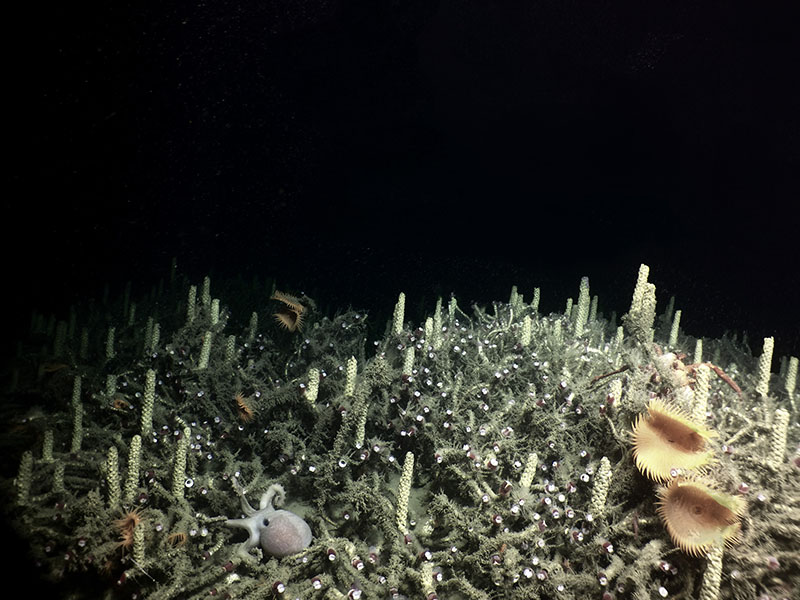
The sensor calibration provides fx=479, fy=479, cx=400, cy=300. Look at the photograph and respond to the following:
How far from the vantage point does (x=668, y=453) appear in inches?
98.9

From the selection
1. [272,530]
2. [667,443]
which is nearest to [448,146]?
[667,443]

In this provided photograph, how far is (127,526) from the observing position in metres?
2.66

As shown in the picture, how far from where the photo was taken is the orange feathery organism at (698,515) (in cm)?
220

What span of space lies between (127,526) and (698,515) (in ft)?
9.74

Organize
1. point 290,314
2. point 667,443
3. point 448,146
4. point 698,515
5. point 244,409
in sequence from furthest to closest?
point 448,146
point 290,314
point 244,409
point 667,443
point 698,515

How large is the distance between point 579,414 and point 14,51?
26.7 feet

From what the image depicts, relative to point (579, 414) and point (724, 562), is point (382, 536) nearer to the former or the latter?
point (579, 414)

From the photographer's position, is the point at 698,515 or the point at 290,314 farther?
the point at 290,314

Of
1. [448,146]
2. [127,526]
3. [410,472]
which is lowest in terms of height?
[127,526]

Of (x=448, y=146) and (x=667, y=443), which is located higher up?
(x=448, y=146)

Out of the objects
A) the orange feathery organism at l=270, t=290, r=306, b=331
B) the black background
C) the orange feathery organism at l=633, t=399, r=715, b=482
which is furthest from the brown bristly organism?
the black background

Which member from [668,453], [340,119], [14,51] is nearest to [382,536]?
[668,453]

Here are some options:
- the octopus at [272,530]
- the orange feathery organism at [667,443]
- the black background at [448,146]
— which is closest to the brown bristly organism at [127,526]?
the octopus at [272,530]

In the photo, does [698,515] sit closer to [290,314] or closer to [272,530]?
[272,530]
